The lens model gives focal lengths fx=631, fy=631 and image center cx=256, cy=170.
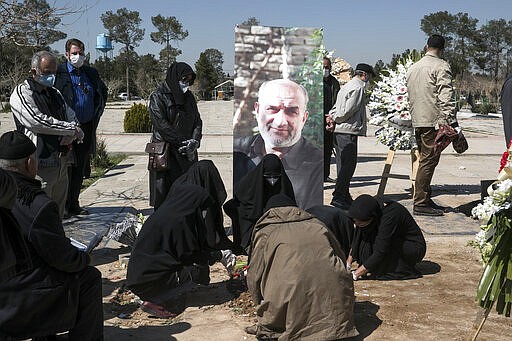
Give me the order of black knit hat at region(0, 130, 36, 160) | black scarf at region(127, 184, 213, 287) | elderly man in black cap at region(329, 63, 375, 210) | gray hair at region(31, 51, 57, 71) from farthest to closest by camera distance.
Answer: elderly man in black cap at region(329, 63, 375, 210), gray hair at region(31, 51, 57, 71), black scarf at region(127, 184, 213, 287), black knit hat at region(0, 130, 36, 160)

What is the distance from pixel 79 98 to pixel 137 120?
12.3 meters

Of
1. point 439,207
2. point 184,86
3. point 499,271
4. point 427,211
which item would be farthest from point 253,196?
point 439,207

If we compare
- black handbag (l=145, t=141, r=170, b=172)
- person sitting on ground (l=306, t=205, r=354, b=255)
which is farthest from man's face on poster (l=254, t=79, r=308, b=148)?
person sitting on ground (l=306, t=205, r=354, b=255)

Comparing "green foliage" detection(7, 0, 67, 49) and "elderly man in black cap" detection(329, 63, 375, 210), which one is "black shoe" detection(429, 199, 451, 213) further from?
"green foliage" detection(7, 0, 67, 49)

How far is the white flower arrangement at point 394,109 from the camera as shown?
907cm

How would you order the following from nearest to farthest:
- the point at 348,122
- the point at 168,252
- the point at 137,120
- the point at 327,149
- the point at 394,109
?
1. the point at 168,252
2. the point at 348,122
3. the point at 394,109
4. the point at 327,149
5. the point at 137,120

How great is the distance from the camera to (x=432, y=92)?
7.83 m

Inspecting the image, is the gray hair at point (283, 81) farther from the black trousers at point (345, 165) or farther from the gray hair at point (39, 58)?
the gray hair at point (39, 58)

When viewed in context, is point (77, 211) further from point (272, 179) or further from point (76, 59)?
point (272, 179)

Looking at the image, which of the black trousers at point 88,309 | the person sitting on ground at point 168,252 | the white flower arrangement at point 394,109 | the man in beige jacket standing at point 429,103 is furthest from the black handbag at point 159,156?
the white flower arrangement at point 394,109

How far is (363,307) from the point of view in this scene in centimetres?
500

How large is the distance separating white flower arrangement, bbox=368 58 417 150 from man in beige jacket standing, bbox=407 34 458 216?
944 mm

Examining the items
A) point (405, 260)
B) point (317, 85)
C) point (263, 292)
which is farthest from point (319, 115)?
point (263, 292)

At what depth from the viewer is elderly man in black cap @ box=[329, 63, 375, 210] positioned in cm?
859
